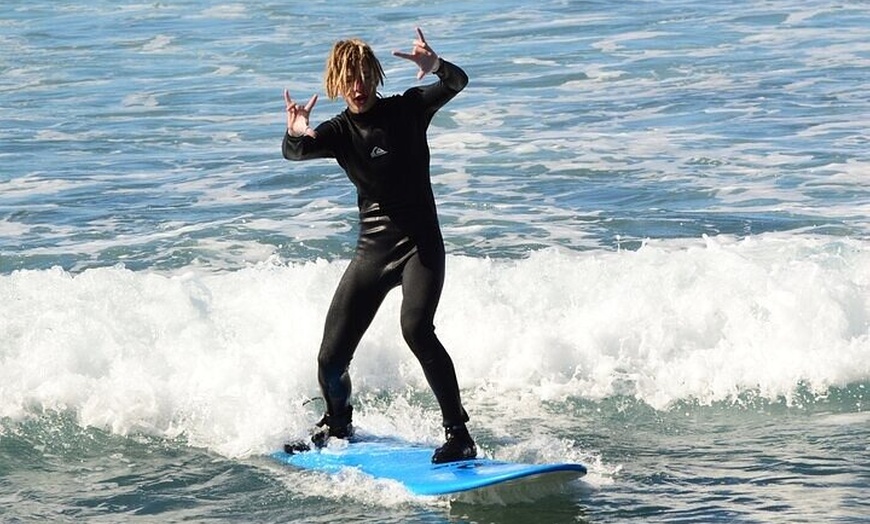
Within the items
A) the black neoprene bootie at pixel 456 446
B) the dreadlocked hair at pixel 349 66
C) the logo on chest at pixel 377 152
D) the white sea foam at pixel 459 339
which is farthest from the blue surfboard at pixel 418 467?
the dreadlocked hair at pixel 349 66

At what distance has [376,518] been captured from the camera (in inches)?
252

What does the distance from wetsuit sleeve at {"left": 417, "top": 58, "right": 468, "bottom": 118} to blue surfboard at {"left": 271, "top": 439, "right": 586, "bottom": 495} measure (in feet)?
5.22

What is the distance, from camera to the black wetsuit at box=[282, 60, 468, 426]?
6.34 meters

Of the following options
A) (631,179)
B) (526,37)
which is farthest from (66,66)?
(631,179)

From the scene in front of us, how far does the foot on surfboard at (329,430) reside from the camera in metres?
7.05

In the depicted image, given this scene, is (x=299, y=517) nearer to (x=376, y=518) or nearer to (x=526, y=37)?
(x=376, y=518)

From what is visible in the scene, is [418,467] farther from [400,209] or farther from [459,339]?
[459,339]

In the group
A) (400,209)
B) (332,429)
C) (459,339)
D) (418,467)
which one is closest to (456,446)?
(418,467)

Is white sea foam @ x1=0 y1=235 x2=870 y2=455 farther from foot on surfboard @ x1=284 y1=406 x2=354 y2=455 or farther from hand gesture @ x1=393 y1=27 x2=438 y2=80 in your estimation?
hand gesture @ x1=393 y1=27 x2=438 y2=80

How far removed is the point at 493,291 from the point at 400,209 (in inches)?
133

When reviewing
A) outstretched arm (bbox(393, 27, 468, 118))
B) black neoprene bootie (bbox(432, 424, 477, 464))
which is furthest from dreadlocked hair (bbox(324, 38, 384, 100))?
black neoprene bootie (bbox(432, 424, 477, 464))

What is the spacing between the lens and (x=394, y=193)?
21.1 ft

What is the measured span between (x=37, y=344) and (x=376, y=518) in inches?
129

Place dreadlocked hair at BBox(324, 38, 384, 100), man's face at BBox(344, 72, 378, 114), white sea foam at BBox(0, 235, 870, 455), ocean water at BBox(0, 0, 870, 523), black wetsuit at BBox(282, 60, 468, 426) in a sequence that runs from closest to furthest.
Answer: dreadlocked hair at BBox(324, 38, 384, 100)
man's face at BBox(344, 72, 378, 114)
black wetsuit at BBox(282, 60, 468, 426)
ocean water at BBox(0, 0, 870, 523)
white sea foam at BBox(0, 235, 870, 455)
